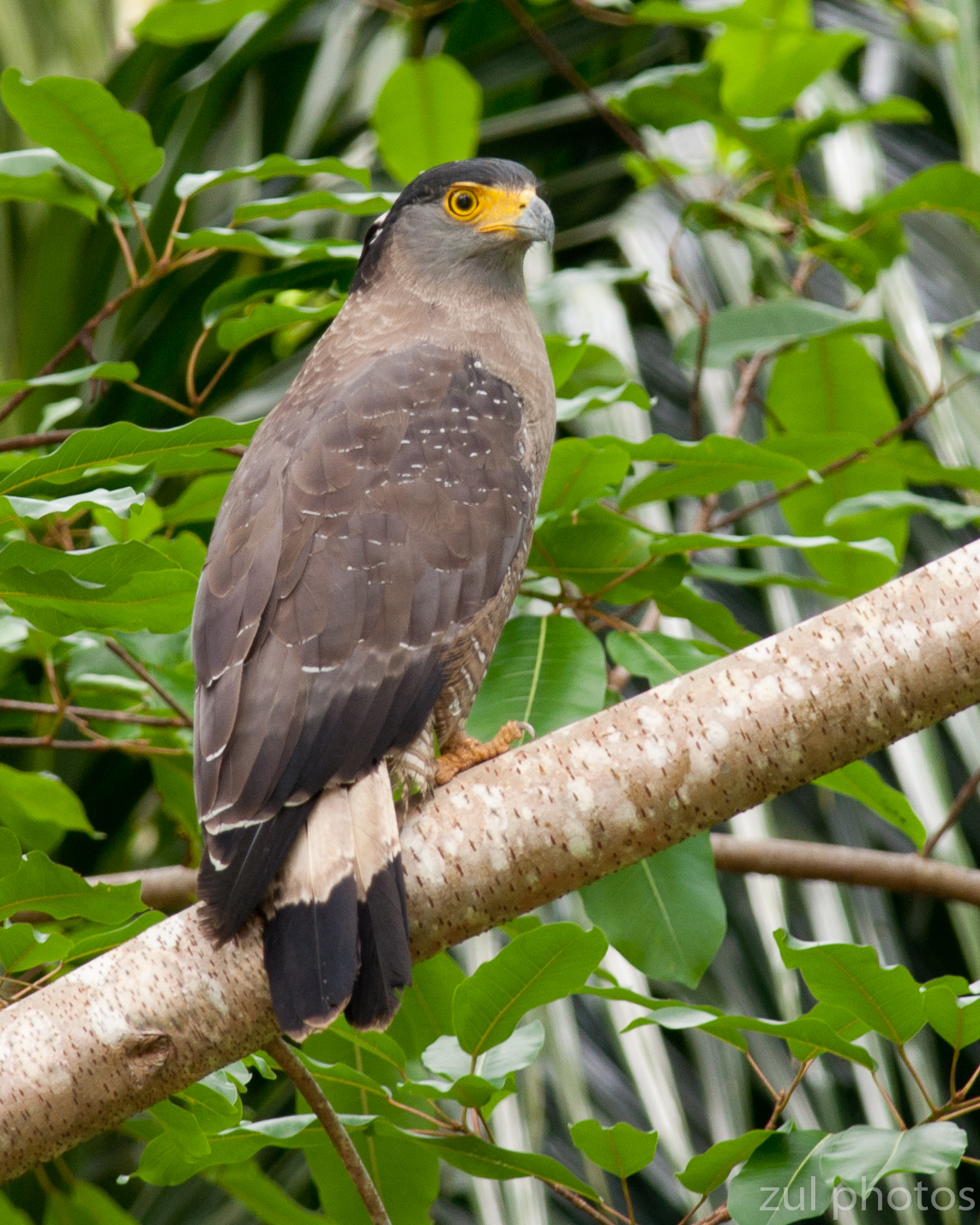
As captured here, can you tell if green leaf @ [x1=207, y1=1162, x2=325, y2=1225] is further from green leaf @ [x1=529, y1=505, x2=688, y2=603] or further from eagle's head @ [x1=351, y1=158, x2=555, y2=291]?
eagle's head @ [x1=351, y1=158, x2=555, y2=291]

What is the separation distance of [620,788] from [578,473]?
735mm

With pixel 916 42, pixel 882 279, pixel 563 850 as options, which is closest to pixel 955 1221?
pixel 563 850

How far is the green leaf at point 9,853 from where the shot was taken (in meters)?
1.80

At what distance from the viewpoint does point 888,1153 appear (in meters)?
1.48

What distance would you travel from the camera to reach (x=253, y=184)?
460 centimetres

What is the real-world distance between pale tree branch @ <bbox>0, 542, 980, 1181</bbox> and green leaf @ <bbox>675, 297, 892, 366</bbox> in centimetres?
95

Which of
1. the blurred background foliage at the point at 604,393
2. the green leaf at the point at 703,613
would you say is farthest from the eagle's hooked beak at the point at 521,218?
the green leaf at the point at 703,613

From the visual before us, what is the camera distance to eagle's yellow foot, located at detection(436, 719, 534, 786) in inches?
82.9

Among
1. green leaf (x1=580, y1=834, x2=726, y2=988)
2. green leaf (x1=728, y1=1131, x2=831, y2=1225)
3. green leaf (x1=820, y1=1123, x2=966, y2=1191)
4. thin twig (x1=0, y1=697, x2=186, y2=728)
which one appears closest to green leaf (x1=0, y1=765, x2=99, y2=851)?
thin twig (x1=0, y1=697, x2=186, y2=728)

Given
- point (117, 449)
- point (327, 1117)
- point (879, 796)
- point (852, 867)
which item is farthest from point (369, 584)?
point (852, 867)

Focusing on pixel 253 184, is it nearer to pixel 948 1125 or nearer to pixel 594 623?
pixel 594 623

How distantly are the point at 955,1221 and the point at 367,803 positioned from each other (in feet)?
6.43

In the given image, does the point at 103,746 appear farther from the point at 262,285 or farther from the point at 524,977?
the point at 524,977

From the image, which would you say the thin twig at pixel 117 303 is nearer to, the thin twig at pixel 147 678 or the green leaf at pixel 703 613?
the thin twig at pixel 147 678
